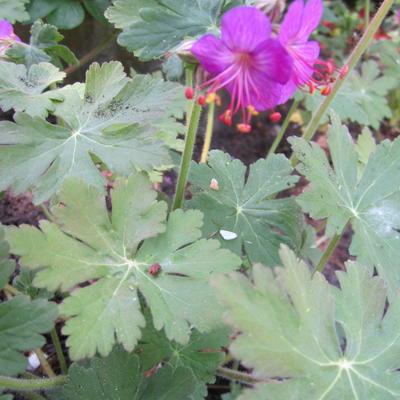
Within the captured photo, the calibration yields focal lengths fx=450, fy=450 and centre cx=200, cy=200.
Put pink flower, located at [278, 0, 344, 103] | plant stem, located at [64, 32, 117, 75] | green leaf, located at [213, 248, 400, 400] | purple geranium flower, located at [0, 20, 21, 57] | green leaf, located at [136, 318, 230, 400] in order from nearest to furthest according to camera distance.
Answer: green leaf, located at [213, 248, 400, 400] < pink flower, located at [278, 0, 344, 103] < green leaf, located at [136, 318, 230, 400] < purple geranium flower, located at [0, 20, 21, 57] < plant stem, located at [64, 32, 117, 75]

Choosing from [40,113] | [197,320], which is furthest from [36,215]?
[197,320]

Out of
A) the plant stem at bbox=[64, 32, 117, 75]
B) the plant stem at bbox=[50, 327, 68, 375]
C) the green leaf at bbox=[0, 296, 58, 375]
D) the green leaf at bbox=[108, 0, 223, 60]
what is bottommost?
the plant stem at bbox=[50, 327, 68, 375]

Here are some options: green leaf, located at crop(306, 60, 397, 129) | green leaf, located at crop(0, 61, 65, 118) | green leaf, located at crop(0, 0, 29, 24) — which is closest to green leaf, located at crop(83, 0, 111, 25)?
green leaf, located at crop(0, 0, 29, 24)

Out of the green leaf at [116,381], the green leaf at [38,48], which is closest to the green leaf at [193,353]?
the green leaf at [116,381]

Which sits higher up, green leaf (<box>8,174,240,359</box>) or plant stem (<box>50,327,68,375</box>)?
green leaf (<box>8,174,240,359</box>)

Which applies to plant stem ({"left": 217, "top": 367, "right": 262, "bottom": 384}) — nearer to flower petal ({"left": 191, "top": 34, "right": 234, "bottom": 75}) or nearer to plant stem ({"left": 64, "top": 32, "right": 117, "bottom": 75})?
flower petal ({"left": 191, "top": 34, "right": 234, "bottom": 75})

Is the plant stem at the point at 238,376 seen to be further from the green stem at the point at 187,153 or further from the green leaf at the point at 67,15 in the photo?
the green leaf at the point at 67,15

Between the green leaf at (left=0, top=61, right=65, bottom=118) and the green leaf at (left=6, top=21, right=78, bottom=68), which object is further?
the green leaf at (left=6, top=21, right=78, bottom=68)

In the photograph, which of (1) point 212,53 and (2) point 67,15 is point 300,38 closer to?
(1) point 212,53
